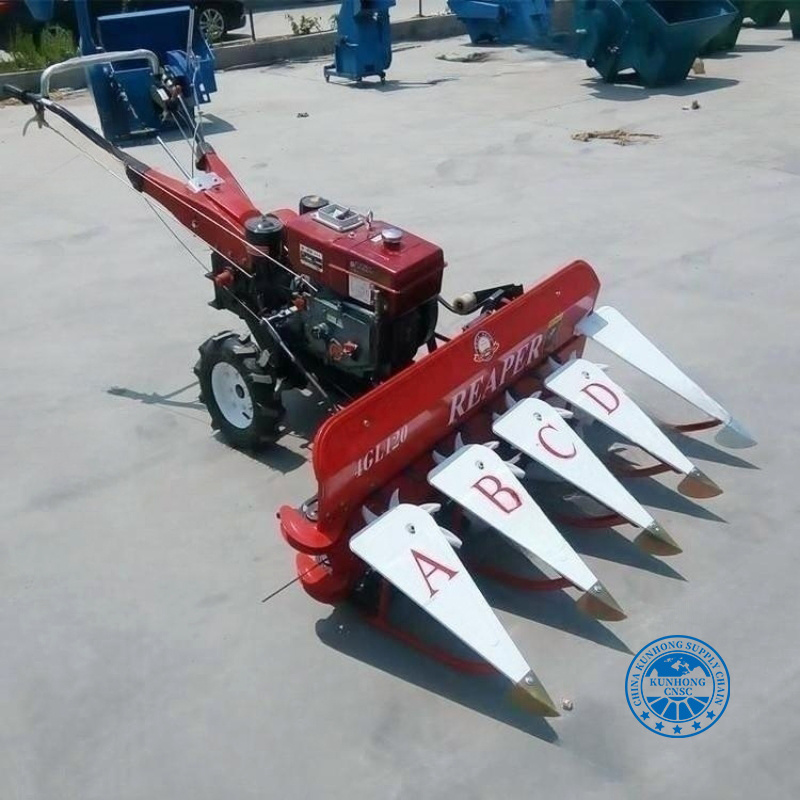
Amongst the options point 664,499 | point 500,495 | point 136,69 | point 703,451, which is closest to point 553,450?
point 500,495

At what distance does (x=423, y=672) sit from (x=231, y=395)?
1801mm

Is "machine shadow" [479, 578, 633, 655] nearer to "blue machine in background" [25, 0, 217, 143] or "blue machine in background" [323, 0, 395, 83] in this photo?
A: "blue machine in background" [25, 0, 217, 143]

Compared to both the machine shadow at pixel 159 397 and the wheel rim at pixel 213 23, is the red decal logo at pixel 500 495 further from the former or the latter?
the wheel rim at pixel 213 23

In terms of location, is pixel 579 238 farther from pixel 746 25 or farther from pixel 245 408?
pixel 746 25

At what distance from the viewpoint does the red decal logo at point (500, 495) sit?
11.0ft

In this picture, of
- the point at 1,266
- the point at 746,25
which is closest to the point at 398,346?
the point at 1,266

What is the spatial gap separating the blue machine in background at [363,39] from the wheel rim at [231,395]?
321 inches

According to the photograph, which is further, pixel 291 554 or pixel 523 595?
pixel 291 554

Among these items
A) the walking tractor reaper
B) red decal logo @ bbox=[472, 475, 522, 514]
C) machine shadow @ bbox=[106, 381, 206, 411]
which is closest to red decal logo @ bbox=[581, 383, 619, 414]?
the walking tractor reaper

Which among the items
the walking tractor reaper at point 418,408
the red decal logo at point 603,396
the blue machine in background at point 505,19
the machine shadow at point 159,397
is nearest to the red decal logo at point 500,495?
the walking tractor reaper at point 418,408

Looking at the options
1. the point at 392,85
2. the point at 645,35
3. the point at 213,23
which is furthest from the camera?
the point at 213,23

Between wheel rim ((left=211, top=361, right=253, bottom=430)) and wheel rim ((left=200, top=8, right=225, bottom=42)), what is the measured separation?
1135cm

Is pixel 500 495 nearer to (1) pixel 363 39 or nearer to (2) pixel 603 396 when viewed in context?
(2) pixel 603 396

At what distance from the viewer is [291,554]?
12.4 ft
